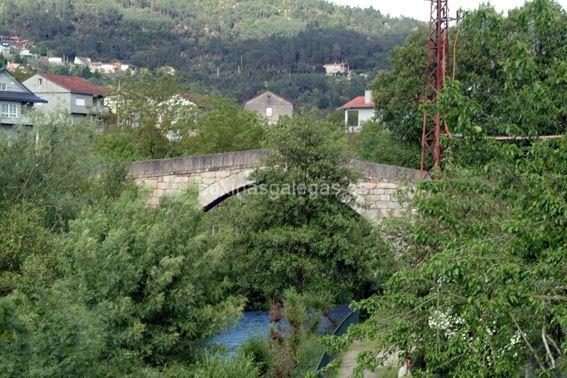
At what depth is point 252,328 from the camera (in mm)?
20766

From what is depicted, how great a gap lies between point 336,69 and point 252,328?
14420 centimetres

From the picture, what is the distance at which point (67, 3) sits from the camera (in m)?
187

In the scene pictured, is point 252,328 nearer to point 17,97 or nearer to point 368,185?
point 368,185

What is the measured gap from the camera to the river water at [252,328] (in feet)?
64.1

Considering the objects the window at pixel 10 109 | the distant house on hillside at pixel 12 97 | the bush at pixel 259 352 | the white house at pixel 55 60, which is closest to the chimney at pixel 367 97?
the distant house on hillside at pixel 12 97

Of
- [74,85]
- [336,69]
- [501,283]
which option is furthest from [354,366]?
[336,69]

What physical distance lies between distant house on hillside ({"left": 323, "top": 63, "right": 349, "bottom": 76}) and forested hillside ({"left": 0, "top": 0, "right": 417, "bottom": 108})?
1.63 metres

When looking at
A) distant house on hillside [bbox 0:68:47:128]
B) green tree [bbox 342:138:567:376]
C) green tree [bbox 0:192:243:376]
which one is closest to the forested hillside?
distant house on hillside [bbox 0:68:47:128]

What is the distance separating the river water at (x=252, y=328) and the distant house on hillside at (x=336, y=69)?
136 meters

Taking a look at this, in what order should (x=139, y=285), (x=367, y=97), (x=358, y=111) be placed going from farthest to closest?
(x=358, y=111)
(x=367, y=97)
(x=139, y=285)

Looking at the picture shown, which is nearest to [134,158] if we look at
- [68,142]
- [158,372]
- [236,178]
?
[236,178]

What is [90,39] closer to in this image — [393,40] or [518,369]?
[393,40]

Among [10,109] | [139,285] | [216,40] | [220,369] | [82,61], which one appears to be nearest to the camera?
[220,369]

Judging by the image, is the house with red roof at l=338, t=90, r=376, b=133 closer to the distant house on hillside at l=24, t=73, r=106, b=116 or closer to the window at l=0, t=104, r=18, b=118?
the distant house on hillside at l=24, t=73, r=106, b=116
